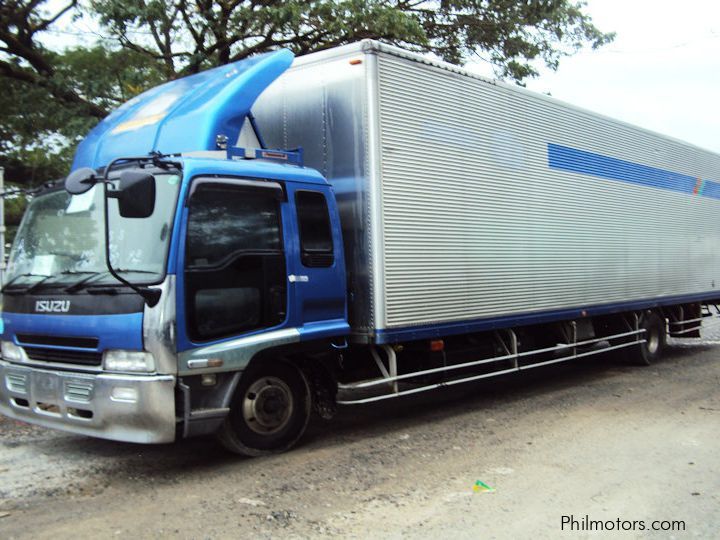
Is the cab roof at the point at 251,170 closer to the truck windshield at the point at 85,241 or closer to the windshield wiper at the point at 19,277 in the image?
the truck windshield at the point at 85,241

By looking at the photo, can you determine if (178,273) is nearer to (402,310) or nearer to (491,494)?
(402,310)

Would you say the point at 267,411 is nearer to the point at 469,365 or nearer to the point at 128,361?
the point at 128,361

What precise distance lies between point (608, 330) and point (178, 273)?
777cm

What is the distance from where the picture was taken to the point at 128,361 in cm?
487

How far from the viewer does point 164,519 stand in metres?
4.39

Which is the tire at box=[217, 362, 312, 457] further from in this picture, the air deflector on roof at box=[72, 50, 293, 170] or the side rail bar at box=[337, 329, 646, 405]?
the air deflector on roof at box=[72, 50, 293, 170]

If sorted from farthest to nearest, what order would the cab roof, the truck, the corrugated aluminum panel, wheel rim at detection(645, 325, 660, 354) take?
wheel rim at detection(645, 325, 660, 354), the corrugated aluminum panel, the cab roof, the truck

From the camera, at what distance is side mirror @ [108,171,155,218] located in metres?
4.69

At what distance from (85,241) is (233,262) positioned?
118 centimetres

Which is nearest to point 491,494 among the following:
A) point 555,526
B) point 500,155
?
point 555,526

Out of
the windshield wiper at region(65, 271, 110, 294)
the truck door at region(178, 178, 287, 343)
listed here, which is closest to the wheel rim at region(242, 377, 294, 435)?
the truck door at region(178, 178, 287, 343)

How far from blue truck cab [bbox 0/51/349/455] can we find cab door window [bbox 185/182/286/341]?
0.01 meters

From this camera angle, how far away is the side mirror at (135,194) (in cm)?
469

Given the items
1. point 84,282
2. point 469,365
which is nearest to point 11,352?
point 84,282
